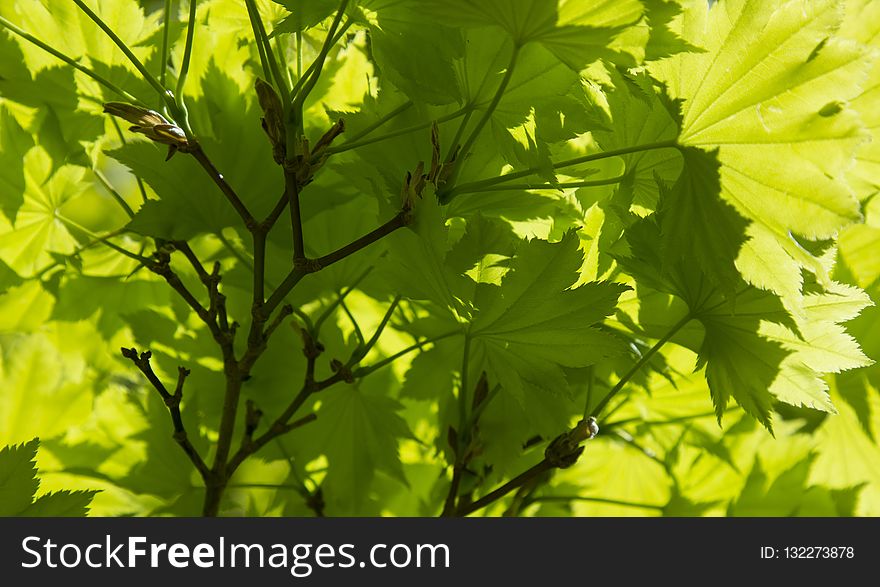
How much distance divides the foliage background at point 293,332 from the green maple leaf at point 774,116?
0.11 ft

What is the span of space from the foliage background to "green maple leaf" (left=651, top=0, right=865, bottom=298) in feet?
0.11

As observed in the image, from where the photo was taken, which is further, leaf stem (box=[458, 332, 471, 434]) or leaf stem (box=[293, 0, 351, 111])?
leaf stem (box=[458, 332, 471, 434])

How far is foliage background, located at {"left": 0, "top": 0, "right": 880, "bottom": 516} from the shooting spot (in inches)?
26.3

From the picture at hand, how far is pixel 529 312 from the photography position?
0.60 metres

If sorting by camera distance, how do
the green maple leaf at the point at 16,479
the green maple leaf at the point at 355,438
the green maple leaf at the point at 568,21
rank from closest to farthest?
the green maple leaf at the point at 568,21, the green maple leaf at the point at 16,479, the green maple leaf at the point at 355,438

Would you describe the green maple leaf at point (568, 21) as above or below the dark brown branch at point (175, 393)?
above

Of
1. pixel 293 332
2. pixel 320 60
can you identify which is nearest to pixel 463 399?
pixel 293 332

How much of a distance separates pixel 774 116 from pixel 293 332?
475 mm

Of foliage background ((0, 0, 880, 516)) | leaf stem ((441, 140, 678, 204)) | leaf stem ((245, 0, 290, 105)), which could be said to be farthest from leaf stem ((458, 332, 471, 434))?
leaf stem ((245, 0, 290, 105))

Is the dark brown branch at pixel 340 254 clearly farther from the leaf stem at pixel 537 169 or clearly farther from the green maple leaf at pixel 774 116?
the green maple leaf at pixel 774 116

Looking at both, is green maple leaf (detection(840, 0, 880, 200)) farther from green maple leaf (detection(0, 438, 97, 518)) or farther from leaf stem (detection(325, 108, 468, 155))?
green maple leaf (detection(0, 438, 97, 518))

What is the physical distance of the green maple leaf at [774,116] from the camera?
51 centimetres

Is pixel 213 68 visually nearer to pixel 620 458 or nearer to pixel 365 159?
pixel 365 159

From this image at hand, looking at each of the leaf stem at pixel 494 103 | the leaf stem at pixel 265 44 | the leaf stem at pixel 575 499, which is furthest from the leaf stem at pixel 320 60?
the leaf stem at pixel 575 499
